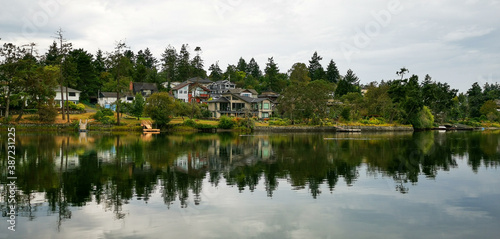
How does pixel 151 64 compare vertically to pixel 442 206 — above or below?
above

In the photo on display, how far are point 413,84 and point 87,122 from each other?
2534 inches

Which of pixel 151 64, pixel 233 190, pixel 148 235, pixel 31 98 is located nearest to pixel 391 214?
pixel 233 190

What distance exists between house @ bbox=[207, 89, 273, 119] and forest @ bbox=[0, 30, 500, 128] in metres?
4.75

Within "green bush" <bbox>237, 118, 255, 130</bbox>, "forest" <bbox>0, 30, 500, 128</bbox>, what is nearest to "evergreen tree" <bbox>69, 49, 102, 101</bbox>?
"forest" <bbox>0, 30, 500, 128</bbox>

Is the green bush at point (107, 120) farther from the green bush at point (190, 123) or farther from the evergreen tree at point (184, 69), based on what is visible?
the evergreen tree at point (184, 69)

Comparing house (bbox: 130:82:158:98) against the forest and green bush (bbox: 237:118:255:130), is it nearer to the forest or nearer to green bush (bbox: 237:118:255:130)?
the forest

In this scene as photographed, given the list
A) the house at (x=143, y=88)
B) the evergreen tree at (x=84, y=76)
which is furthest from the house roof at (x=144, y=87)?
the evergreen tree at (x=84, y=76)

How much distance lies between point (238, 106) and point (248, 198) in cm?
6787

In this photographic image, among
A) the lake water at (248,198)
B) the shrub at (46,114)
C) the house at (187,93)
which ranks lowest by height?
the lake water at (248,198)

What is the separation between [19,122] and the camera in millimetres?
55688

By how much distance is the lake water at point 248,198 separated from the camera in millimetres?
11977

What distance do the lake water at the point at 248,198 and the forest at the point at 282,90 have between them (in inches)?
1425

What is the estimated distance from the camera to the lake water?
39.3ft

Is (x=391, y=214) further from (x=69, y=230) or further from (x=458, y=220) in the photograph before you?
(x=69, y=230)
